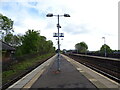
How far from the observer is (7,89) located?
11836 mm

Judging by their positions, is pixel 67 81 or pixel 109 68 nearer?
pixel 67 81

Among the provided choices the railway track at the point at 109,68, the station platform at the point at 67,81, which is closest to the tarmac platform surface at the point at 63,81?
the station platform at the point at 67,81

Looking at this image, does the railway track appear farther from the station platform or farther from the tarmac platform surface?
the tarmac platform surface

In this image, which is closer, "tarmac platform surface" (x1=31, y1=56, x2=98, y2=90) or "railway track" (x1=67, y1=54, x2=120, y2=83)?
"tarmac platform surface" (x1=31, y1=56, x2=98, y2=90)

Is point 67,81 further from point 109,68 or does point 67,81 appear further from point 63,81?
point 109,68

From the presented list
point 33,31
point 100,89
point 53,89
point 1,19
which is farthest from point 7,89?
point 33,31

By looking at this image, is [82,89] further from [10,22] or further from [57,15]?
[10,22]

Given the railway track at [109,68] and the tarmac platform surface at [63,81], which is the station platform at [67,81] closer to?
the tarmac platform surface at [63,81]

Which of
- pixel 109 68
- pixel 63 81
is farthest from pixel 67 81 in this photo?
pixel 109 68

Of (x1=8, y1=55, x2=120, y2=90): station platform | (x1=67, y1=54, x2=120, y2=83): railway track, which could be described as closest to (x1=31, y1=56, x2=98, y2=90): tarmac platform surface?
(x1=8, y1=55, x2=120, y2=90): station platform

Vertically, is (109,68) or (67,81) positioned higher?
(67,81)

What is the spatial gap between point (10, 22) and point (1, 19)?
13.6 feet

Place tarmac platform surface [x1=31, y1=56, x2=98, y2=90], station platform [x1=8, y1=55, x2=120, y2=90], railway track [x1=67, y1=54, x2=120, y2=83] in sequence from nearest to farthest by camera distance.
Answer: station platform [x1=8, y1=55, x2=120, y2=90], tarmac platform surface [x1=31, y1=56, x2=98, y2=90], railway track [x1=67, y1=54, x2=120, y2=83]

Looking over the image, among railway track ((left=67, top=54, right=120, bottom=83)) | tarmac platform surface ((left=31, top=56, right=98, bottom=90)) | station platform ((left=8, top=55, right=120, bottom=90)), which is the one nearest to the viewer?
station platform ((left=8, top=55, right=120, bottom=90))
